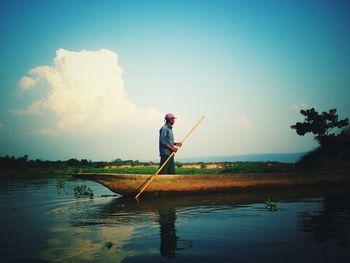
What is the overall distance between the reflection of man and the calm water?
1 cm

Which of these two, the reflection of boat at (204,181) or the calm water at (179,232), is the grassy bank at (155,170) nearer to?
the reflection of boat at (204,181)

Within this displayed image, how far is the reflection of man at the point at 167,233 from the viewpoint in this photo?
3.46 meters

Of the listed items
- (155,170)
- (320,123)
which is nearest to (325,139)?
(320,123)

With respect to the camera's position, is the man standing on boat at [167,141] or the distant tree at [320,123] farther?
the distant tree at [320,123]

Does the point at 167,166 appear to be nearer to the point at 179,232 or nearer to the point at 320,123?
the point at 179,232

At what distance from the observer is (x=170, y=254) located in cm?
334

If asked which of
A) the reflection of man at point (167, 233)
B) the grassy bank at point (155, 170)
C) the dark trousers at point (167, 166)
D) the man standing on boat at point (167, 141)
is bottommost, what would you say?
the reflection of man at point (167, 233)

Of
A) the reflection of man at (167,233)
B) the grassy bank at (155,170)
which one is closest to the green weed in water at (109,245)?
the reflection of man at (167,233)

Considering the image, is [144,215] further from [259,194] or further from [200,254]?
[259,194]

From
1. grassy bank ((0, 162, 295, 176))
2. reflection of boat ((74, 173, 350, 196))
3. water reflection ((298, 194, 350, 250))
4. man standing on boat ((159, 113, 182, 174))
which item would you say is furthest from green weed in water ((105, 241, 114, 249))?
grassy bank ((0, 162, 295, 176))

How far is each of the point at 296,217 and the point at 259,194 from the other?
3.24m

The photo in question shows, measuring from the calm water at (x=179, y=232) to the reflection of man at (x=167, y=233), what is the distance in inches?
0.5

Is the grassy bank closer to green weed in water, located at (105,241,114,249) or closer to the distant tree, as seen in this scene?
the distant tree

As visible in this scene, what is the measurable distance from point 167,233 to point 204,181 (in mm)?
3897
